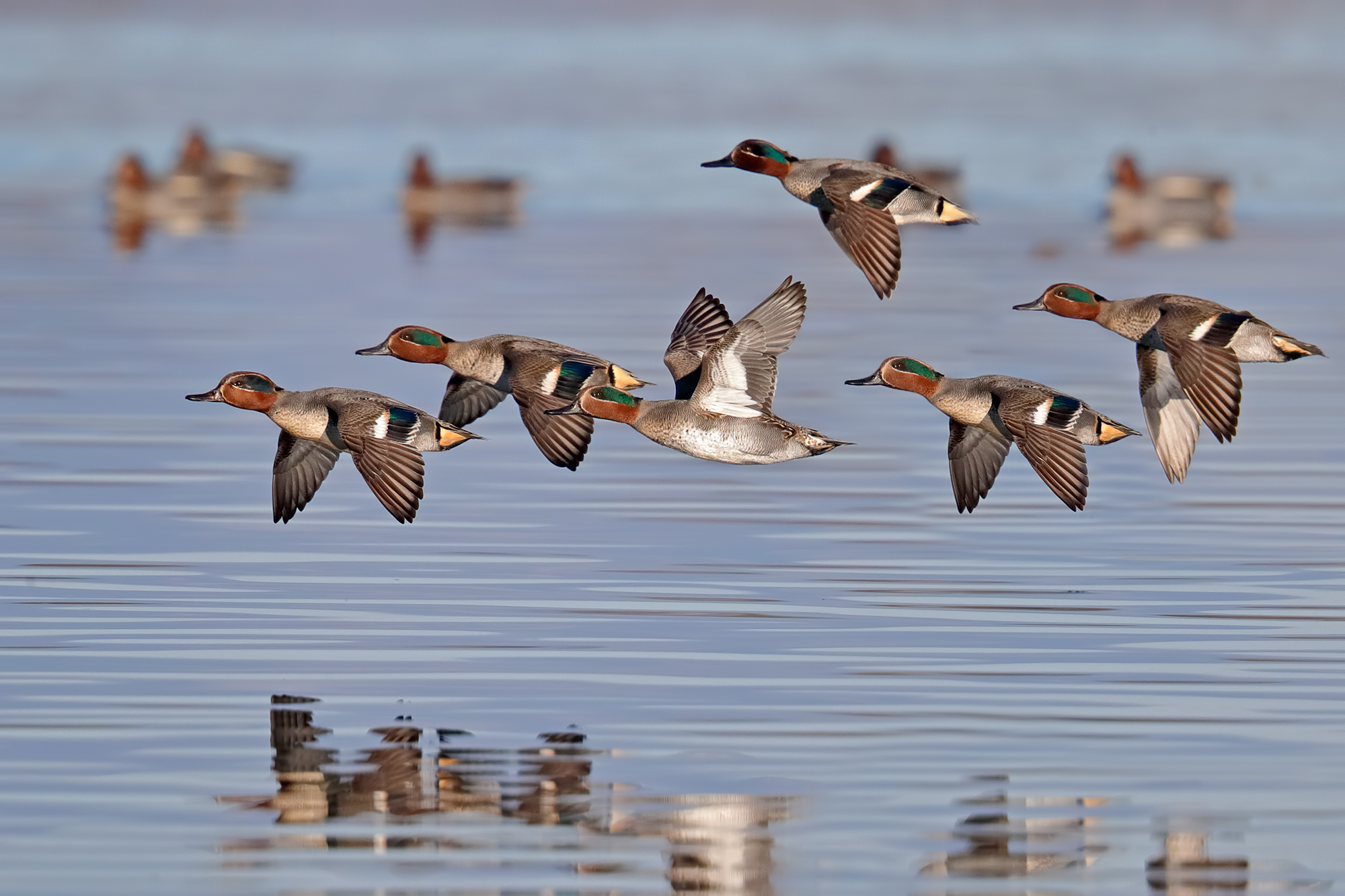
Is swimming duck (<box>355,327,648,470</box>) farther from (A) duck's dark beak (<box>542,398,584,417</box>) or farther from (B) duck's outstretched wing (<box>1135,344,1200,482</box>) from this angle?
(B) duck's outstretched wing (<box>1135,344,1200,482</box>)

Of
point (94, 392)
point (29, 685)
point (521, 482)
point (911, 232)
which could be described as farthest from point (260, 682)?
point (911, 232)

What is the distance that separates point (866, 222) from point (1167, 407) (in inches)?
74.3

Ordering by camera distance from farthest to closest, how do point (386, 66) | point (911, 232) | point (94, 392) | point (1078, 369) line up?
point (386, 66) < point (911, 232) < point (1078, 369) < point (94, 392)

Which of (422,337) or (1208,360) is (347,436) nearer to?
(422,337)

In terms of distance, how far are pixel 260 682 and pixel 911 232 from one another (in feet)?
116

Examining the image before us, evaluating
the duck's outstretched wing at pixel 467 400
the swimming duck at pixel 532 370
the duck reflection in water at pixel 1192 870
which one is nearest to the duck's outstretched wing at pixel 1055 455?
the swimming duck at pixel 532 370

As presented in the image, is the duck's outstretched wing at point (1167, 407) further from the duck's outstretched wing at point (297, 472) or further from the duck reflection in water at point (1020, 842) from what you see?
the duck's outstretched wing at point (297, 472)

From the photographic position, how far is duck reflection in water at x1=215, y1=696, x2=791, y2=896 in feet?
32.8

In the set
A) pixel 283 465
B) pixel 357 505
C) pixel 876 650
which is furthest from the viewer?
pixel 357 505

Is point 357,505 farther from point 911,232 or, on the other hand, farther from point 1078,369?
point 911,232

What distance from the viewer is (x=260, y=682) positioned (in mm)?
12555

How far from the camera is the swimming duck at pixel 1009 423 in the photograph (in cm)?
1267

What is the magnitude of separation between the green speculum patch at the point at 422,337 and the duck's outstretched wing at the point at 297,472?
0.73 meters

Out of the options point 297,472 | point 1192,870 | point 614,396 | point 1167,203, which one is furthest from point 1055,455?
point 1167,203
